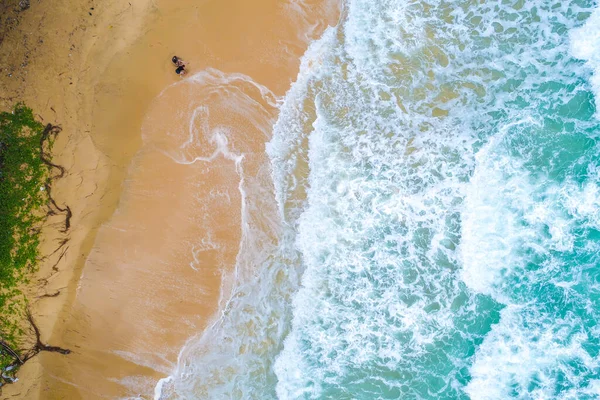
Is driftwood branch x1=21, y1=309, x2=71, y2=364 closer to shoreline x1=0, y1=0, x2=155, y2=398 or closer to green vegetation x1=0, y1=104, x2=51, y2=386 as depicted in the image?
shoreline x1=0, y1=0, x2=155, y2=398

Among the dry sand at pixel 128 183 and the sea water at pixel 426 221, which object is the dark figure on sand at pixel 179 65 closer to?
the dry sand at pixel 128 183

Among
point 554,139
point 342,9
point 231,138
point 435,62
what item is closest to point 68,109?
point 231,138

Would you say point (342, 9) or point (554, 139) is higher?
point (342, 9)

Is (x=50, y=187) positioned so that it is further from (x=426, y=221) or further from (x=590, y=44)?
(x=590, y=44)

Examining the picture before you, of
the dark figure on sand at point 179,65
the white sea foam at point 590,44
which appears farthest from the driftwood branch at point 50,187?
the white sea foam at point 590,44

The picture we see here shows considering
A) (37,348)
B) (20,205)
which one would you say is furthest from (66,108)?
(37,348)

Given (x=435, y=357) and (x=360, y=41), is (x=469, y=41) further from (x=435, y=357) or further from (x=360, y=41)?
(x=435, y=357)

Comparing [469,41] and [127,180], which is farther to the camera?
[469,41]
